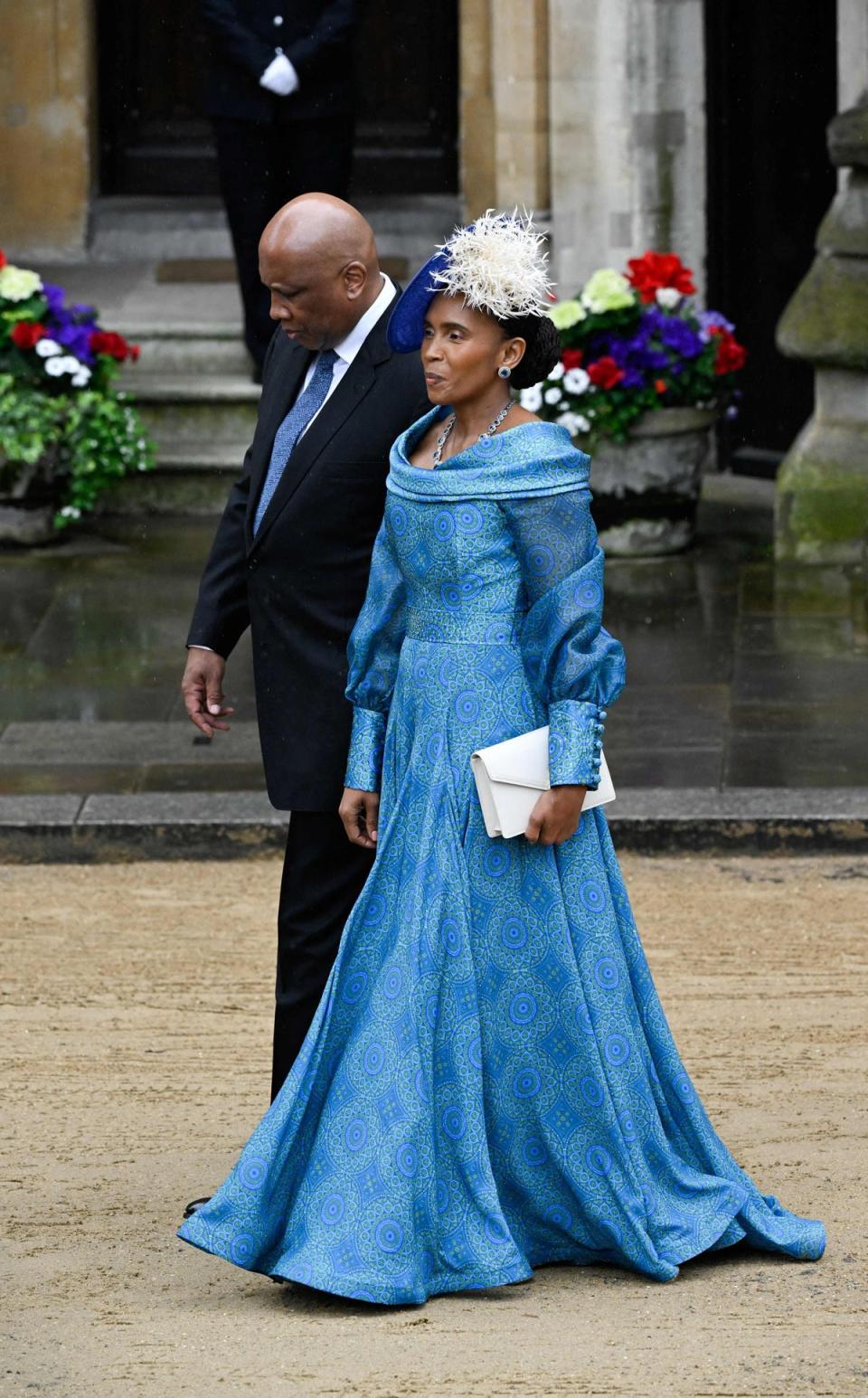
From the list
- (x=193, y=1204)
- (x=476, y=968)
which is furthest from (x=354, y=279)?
(x=193, y=1204)

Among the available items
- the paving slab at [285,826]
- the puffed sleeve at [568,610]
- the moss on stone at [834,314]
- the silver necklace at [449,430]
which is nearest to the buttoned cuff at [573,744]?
the puffed sleeve at [568,610]

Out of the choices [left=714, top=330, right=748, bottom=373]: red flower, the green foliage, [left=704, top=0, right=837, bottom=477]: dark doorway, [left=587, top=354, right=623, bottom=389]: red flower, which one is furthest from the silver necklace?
[left=704, top=0, right=837, bottom=477]: dark doorway

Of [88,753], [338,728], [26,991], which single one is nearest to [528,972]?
[338,728]

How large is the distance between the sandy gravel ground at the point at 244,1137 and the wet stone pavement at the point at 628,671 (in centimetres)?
58

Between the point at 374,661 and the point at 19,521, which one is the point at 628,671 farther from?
the point at 374,661

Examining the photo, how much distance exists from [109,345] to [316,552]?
638cm

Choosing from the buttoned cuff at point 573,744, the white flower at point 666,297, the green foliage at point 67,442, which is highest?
the buttoned cuff at point 573,744

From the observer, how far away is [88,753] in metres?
8.16

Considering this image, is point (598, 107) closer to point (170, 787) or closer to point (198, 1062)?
point (170, 787)

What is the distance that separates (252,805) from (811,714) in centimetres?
187

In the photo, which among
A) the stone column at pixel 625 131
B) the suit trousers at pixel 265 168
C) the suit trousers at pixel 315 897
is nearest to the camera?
the suit trousers at pixel 315 897

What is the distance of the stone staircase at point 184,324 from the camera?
1190 cm

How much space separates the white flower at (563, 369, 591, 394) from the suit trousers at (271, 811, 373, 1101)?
5.64 metres

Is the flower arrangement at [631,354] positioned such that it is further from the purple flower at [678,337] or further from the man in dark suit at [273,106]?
the man in dark suit at [273,106]
